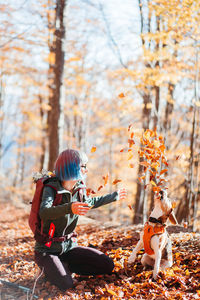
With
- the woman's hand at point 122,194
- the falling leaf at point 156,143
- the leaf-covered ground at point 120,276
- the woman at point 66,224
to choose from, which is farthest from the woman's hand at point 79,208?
the falling leaf at point 156,143

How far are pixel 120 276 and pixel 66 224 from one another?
0.81m

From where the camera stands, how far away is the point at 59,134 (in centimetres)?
649

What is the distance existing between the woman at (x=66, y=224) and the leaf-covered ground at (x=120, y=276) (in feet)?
0.44

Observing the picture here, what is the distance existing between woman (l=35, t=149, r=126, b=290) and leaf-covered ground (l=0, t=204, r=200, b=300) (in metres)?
0.13

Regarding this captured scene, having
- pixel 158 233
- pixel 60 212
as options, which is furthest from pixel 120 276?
pixel 60 212

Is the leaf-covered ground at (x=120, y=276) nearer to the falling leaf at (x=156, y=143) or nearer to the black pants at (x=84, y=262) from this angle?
the black pants at (x=84, y=262)

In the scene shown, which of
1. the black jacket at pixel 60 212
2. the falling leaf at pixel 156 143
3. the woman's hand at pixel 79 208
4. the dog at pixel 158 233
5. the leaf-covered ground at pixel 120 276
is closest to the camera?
the woman's hand at pixel 79 208

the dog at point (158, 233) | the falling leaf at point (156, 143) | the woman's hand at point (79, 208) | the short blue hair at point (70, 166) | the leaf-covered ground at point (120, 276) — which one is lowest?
the leaf-covered ground at point (120, 276)

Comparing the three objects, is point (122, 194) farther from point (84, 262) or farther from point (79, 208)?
point (84, 262)

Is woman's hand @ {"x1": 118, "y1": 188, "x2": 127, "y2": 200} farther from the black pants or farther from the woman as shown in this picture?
the black pants

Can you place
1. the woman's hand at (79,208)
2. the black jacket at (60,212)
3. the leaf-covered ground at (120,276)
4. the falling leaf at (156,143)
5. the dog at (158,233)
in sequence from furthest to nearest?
the falling leaf at (156,143), the dog at (158,233), the leaf-covered ground at (120,276), the black jacket at (60,212), the woman's hand at (79,208)

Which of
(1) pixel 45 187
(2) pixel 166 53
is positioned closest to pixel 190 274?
(1) pixel 45 187

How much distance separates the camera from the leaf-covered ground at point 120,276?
2.60m

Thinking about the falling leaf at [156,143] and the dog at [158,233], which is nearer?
the dog at [158,233]
